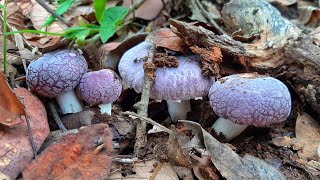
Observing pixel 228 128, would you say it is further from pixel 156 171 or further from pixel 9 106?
pixel 9 106

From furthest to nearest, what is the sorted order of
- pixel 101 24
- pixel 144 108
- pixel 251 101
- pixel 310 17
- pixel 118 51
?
pixel 310 17 → pixel 101 24 → pixel 118 51 → pixel 144 108 → pixel 251 101

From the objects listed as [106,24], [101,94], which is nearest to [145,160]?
[101,94]

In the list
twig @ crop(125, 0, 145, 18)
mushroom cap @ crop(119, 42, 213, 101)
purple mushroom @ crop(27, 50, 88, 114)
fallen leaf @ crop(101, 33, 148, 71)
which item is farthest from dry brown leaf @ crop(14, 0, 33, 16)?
mushroom cap @ crop(119, 42, 213, 101)

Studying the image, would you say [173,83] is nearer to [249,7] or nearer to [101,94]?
[101,94]

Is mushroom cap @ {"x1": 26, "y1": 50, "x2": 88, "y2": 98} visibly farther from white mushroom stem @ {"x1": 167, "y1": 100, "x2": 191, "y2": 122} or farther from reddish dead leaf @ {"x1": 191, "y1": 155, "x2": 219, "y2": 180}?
reddish dead leaf @ {"x1": 191, "y1": 155, "x2": 219, "y2": 180}

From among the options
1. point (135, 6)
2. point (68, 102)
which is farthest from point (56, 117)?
point (135, 6)

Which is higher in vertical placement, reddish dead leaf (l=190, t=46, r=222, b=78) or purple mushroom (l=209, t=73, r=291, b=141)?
reddish dead leaf (l=190, t=46, r=222, b=78)
